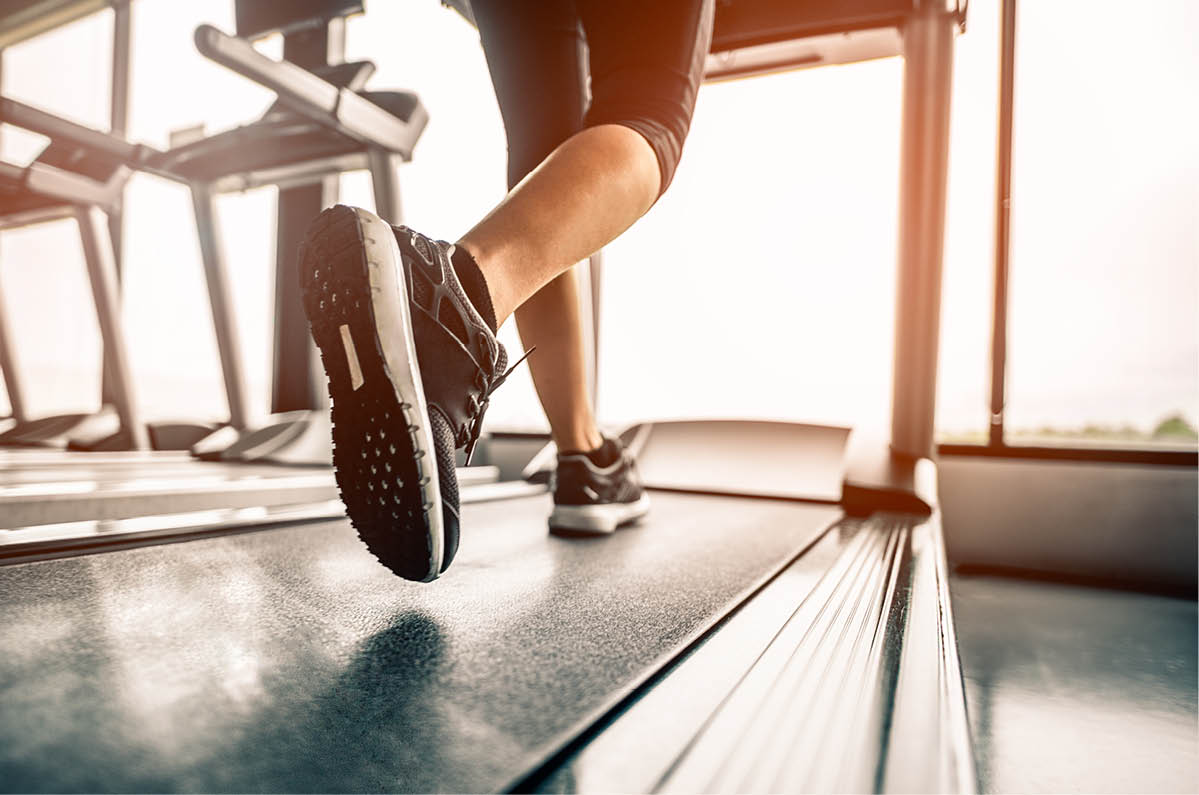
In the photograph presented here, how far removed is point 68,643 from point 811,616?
24.1 inches

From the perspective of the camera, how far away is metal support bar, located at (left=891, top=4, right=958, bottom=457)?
1.76 m

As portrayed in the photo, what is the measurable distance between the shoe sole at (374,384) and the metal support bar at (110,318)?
256cm

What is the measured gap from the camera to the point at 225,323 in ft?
8.54

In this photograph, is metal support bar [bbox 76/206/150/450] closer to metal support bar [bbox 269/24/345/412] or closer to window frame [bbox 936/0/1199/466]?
metal support bar [bbox 269/24/345/412]

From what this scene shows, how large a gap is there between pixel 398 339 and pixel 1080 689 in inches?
44.7

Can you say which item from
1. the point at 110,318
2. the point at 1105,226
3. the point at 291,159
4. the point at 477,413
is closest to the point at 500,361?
the point at 477,413

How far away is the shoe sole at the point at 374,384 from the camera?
1.98ft

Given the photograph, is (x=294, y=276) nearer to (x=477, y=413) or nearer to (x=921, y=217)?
(x=921, y=217)

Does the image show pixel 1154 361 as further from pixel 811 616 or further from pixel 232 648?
pixel 232 648

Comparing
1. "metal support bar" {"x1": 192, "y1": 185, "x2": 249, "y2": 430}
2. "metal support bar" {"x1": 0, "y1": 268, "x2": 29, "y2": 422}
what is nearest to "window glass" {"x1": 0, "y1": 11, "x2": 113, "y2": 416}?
"metal support bar" {"x1": 0, "y1": 268, "x2": 29, "y2": 422}

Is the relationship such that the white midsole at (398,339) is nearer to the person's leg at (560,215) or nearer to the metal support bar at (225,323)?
the person's leg at (560,215)

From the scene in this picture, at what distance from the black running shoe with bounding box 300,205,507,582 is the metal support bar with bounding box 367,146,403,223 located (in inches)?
58.8

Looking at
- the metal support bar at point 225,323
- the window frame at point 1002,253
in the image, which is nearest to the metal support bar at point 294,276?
the metal support bar at point 225,323

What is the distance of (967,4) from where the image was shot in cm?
178
